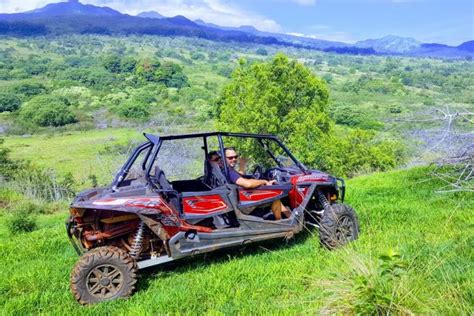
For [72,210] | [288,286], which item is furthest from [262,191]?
[72,210]

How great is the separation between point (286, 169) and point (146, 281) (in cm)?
287

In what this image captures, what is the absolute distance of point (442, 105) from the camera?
770 cm

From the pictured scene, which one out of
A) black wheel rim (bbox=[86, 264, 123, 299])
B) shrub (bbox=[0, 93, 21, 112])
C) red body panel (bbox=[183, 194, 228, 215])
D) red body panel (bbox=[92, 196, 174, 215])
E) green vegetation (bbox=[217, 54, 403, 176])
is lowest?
shrub (bbox=[0, 93, 21, 112])

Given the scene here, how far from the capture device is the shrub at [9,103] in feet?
417

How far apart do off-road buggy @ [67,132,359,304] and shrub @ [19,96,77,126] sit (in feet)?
364

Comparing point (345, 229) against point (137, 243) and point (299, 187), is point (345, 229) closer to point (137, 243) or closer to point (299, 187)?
point (299, 187)

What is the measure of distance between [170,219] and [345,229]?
2761 mm

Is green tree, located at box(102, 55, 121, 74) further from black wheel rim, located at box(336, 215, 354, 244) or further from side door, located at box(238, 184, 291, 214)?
black wheel rim, located at box(336, 215, 354, 244)

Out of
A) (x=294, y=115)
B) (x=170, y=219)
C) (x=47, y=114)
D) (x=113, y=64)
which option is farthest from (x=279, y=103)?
(x=113, y=64)

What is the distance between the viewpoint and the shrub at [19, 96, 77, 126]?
109 metres

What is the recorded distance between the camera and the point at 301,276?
5578 mm

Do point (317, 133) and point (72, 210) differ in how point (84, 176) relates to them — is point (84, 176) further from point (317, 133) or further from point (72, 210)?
point (72, 210)

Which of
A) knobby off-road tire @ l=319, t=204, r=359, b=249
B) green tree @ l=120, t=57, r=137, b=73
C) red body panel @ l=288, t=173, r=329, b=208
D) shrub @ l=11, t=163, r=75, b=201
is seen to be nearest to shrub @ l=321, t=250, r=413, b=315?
knobby off-road tire @ l=319, t=204, r=359, b=249

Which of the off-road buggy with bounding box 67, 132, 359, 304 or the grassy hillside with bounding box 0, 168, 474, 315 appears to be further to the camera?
the off-road buggy with bounding box 67, 132, 359, 304
